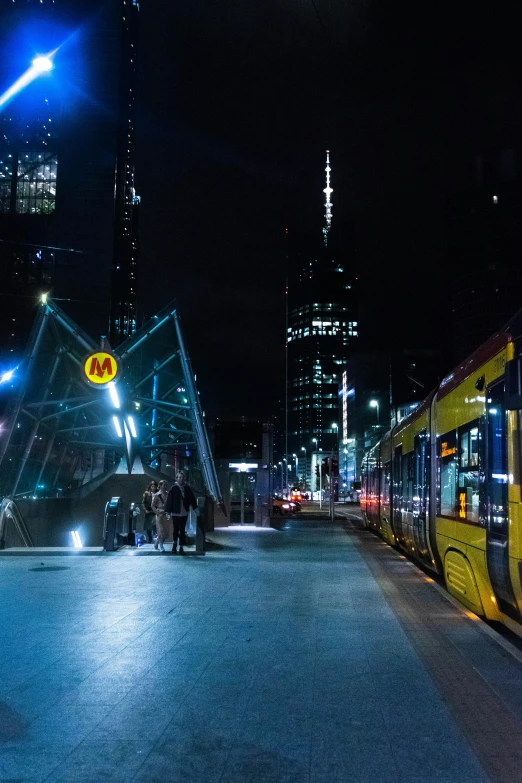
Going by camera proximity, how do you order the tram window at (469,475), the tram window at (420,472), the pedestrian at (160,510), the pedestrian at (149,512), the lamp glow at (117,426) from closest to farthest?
1. the tram window at (469,475)
2. the tram window at (420,472)
3. the pedestrian at (160,510)
4. the pedestrian at (149,512)
5. the lamp glow at (117,426)

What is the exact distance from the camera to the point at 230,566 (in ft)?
51.3

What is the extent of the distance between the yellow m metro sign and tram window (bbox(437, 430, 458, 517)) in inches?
662

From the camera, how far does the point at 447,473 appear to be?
11445 mm

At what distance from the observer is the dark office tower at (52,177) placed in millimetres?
80750

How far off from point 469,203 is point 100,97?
6067 cm

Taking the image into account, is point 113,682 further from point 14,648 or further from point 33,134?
point 33,134

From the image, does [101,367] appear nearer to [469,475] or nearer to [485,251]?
[469,475]

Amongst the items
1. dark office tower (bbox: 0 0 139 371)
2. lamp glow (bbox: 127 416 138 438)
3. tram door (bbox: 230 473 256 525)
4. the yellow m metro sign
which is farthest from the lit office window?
the yellow m metro sign

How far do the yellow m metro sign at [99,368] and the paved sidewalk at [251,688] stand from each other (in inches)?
611

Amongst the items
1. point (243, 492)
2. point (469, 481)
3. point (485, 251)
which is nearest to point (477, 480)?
point (469, 481)

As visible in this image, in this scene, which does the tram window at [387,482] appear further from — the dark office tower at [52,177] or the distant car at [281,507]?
the dark office tower at [52,177]

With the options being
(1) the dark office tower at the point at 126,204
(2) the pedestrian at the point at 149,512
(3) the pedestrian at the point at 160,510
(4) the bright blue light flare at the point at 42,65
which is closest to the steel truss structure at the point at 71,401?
(2) the pedestrian at the point at 149,512

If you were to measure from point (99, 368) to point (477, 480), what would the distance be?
19.9 meters

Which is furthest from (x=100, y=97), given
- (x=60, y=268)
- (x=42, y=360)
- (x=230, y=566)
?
(x=230, y=566)
